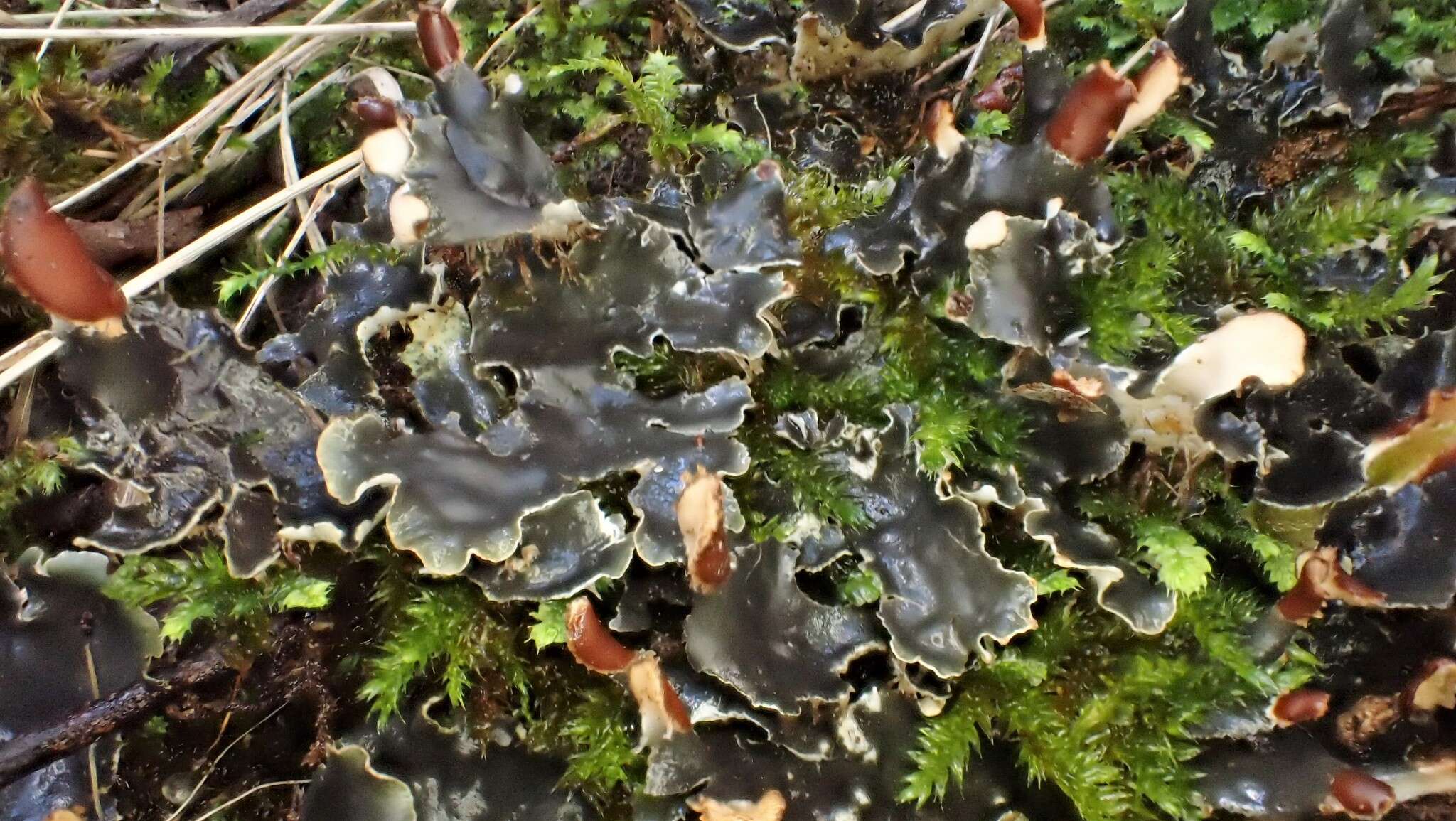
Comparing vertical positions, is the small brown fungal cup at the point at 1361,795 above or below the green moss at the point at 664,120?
below

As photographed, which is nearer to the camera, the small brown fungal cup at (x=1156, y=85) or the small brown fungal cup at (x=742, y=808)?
the small brown fungal cup at (x=742, y=808)

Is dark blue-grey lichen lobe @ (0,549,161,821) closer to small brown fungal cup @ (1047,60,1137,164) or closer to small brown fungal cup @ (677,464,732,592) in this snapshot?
small brown fungal cup @ (677,464,732,592)

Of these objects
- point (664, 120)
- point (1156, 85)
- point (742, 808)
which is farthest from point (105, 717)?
point (1156, 85)

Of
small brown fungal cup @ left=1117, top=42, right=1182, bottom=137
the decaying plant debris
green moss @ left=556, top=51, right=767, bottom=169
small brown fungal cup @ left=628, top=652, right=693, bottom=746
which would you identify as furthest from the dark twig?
small brown fungal cup @ left=1117, top=42, right=1182, bottom=137

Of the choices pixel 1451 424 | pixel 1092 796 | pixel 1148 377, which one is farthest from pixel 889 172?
pixel 1092 796

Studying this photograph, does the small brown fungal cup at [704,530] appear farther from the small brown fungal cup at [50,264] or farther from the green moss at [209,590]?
the small brown fungal cup at [50,264]

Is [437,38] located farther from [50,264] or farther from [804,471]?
[804,471]

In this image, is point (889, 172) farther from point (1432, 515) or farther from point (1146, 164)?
point (1432, 515)

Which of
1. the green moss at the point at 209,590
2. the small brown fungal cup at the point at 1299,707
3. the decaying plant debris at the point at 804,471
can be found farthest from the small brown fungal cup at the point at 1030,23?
the green moss at the point at 209,590
